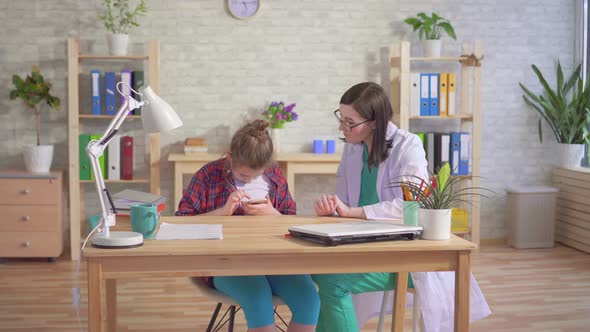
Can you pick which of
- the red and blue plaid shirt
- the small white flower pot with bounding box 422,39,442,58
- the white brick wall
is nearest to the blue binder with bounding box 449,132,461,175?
the white brick wall

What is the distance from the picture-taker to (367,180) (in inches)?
118

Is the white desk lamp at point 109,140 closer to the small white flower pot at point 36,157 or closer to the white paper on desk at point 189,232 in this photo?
the white paper on desk at point 189,232

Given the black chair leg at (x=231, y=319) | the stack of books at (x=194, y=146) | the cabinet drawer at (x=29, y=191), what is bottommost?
the black chair leg at (x=231, y=319)

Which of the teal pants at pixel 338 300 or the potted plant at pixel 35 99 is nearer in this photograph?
the teal pants at pixel 338 300

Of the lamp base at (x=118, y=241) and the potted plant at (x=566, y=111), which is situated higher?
the potted plant at (x=566, y=111)

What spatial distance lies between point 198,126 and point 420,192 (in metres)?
3.48

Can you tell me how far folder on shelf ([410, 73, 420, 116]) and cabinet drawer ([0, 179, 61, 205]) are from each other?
2750 mm

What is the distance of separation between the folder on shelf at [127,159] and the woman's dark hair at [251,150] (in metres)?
2.62

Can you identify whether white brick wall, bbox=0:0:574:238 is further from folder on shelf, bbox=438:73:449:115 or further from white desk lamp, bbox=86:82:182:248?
white desk lamp, bbox=86:82:182:248

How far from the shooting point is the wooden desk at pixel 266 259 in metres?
2.10

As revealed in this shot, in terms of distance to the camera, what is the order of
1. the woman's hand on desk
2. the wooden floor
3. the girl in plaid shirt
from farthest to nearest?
the wooden floor, the woman's hand on desk, the girl in plaid shirt

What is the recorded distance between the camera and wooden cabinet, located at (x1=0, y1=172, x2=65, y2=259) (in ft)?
16.6

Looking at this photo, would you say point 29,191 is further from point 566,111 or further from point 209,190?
point 566,111

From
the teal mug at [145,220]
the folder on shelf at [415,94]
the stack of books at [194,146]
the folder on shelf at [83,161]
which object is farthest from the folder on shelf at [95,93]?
the teal mug at [145,220]
